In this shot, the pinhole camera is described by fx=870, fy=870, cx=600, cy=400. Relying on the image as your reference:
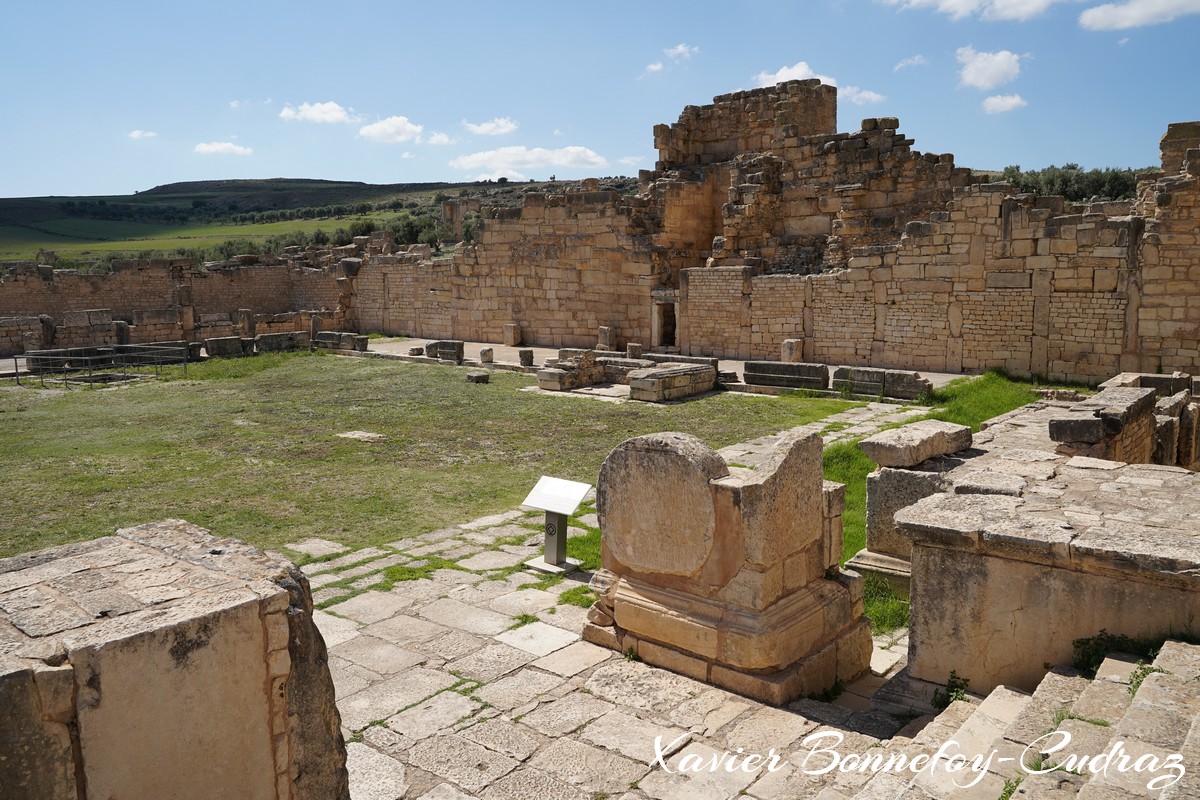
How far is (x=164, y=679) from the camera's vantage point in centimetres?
299

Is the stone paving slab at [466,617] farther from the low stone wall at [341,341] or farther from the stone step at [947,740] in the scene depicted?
the low stone wall at [341,341]

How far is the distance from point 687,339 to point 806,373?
519 centimetres

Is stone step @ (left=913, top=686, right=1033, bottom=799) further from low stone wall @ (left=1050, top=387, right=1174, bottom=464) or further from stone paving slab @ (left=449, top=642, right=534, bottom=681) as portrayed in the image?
low stone wall @ (left=1050, top=387, right=1174, bottom=464)

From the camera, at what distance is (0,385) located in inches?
759

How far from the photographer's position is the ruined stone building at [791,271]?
1512 cm

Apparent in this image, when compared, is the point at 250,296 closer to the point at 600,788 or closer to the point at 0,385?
the point at 0,385

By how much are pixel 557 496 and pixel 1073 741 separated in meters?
4.70

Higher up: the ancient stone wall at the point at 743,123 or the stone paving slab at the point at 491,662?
the ancient stone wall at the point at 743,123

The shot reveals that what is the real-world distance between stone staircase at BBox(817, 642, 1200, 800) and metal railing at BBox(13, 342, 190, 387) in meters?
20.1

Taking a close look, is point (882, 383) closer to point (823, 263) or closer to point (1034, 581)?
point (823, 263)

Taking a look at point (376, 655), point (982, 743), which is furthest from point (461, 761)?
point (982, 743)

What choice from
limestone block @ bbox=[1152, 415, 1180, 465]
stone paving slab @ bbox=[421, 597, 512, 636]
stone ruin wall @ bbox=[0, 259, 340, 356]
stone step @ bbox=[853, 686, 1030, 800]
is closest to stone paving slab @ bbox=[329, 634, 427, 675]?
stone paving slab @ bbox=[421, 597, 512, 636]

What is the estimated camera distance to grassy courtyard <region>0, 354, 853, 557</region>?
29.9 ft

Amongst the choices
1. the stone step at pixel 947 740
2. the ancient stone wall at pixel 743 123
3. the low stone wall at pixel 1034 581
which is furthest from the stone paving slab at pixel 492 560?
the ancient stone wall at pixel 743 123
